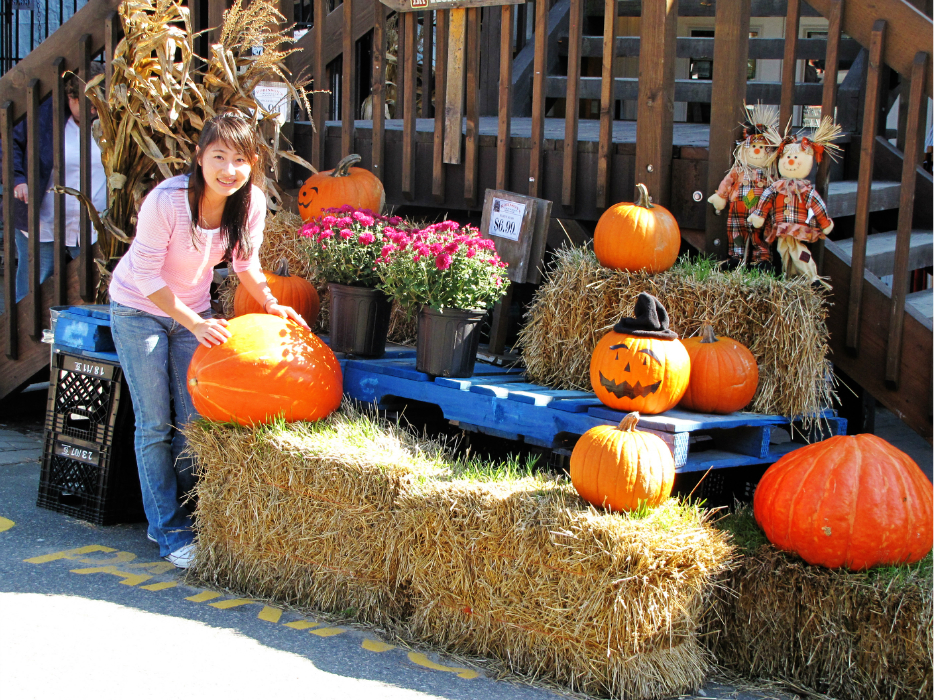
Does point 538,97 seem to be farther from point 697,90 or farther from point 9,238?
point 9,238

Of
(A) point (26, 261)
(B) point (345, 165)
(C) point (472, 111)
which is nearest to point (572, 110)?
(C) point (472, 111)

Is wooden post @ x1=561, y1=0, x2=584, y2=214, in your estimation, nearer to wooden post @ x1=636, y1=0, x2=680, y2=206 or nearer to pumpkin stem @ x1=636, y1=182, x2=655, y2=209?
wooden post @ x1=636, y1=0, x2=680, y2=206

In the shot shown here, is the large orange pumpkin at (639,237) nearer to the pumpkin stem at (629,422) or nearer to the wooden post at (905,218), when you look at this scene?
the wooden post at (905,218)

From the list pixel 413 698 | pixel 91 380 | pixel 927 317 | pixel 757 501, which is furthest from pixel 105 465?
pixel 927 317

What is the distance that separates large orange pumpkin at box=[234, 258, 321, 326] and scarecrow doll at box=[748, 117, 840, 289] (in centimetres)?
199

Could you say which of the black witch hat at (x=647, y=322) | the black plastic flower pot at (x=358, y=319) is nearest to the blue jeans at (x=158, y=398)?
the black plastic flower pot at (x=358, y=319)

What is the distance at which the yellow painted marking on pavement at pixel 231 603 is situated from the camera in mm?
3676

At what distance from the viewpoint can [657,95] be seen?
14.1ft

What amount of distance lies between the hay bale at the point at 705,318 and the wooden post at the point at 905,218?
267mm

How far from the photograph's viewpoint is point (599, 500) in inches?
121

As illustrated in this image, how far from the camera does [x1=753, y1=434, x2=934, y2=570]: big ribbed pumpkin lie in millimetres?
3035

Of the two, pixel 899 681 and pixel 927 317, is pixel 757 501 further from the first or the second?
pixel 927 317

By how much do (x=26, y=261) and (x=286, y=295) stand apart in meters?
2.53

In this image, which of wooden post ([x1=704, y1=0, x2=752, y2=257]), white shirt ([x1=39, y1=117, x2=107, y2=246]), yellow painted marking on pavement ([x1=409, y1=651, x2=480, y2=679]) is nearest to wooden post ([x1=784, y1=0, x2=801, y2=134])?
wooden post ([x1=704, y1=0, x2=752, y2=257])
